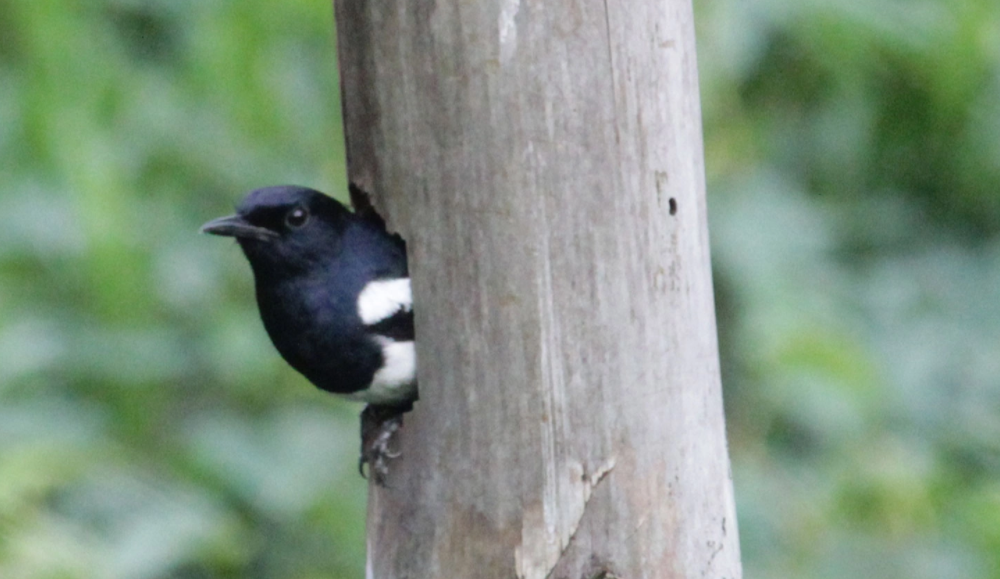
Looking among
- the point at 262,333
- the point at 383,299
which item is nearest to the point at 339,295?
the point at 383,299

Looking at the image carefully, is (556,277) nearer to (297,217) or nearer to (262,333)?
(297,217)

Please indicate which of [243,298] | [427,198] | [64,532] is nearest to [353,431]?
[243,298]

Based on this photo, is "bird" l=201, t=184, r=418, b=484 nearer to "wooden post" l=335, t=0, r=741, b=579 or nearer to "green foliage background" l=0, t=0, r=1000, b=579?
"wooden post" l=335, t=0, r=741, b=579

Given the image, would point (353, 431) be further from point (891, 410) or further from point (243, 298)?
point (891, 410)

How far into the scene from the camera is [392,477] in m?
2.55

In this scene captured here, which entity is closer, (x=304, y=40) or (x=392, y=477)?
(x=392, y=477)

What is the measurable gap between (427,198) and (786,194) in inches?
92.9

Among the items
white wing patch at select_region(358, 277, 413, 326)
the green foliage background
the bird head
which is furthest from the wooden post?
the green foliage background

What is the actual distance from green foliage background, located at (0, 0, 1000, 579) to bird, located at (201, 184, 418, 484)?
106cm

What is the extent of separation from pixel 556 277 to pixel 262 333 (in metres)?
1.89

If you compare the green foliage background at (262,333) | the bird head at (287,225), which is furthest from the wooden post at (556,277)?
the green foliage background at (262,333)

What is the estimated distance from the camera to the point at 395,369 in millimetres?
2551

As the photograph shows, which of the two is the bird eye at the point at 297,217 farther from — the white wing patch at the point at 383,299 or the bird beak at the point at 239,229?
the white wing patch at the point at 383,299

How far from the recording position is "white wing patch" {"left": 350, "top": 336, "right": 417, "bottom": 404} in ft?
8.35
